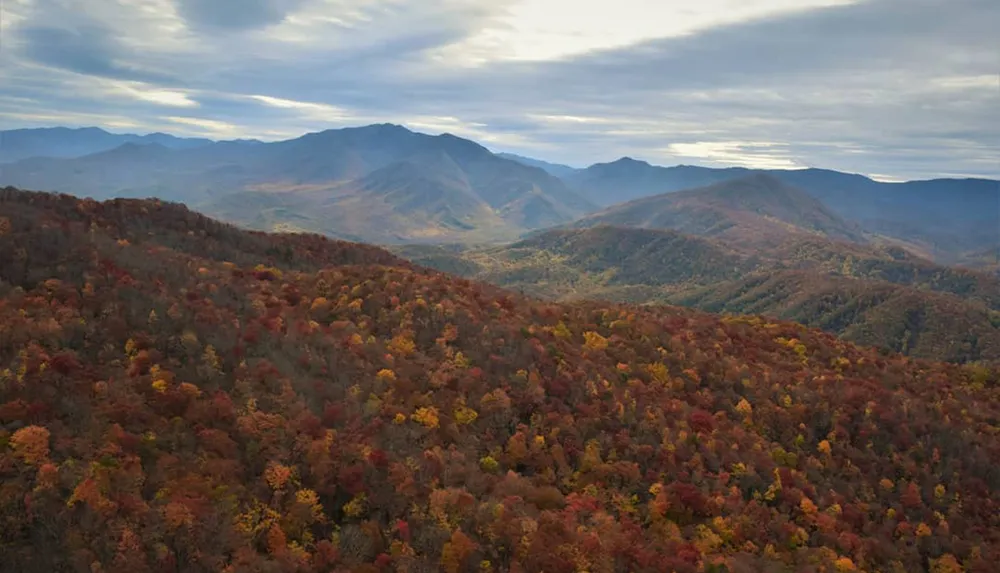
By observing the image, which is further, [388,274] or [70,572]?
[388,274]

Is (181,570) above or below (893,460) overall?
above

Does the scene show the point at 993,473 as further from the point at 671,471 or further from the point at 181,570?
the point at 181,570

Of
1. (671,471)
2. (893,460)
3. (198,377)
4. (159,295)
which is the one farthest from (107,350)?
(893,460)

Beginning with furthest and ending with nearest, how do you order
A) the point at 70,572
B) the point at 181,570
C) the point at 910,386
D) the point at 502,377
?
the point at 910,386 → the point at 502,377 → the point at 181,570 → the point at 70,572

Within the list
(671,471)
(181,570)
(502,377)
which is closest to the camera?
(181,570)

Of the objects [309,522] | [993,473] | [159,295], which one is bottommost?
[993,473]

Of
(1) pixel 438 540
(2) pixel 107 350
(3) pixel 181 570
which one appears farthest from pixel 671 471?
(2) pixel 107 350

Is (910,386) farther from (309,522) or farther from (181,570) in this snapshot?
(181,570)
